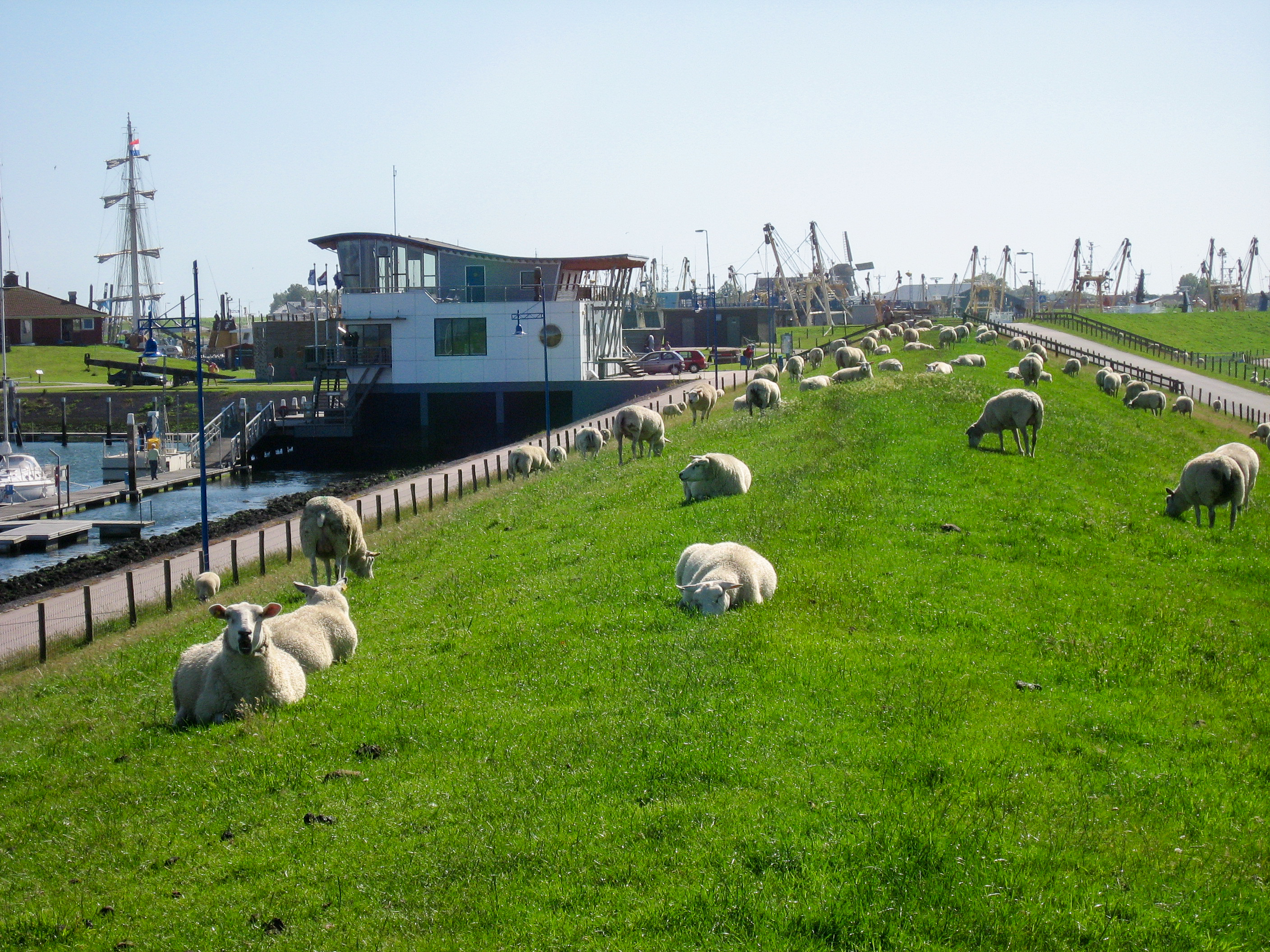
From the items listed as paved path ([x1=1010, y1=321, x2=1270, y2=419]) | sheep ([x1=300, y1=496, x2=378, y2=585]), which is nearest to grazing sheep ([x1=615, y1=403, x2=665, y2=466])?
sheep ([x1=300, y1=496, x2=378, y2=585])

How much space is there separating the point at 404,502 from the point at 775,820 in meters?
31.2

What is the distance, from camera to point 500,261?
7225 cm

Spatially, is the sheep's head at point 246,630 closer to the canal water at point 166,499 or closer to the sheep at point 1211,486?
the sheep at point 1211,486

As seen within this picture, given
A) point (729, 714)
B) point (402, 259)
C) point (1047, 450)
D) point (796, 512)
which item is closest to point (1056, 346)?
point (402, 259)

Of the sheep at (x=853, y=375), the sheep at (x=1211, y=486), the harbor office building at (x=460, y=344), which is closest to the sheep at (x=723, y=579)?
the sheep at (x=1211, y=486)

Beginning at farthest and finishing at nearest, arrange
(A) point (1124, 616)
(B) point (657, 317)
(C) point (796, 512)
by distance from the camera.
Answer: (B) point (657, 317) < (C) point (796, 512) < (A) point (1124, 616)

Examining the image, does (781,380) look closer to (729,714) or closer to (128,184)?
(729,714)

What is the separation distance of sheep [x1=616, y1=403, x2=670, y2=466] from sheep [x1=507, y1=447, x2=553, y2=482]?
597cm

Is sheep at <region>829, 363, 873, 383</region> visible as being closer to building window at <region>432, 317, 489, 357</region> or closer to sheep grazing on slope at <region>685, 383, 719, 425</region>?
sheep grazing on slope at <region>685, 383, 719, 425</region>

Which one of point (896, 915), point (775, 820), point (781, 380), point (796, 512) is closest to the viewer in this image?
point (896, 915)

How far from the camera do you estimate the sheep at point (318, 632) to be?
14.3 meters

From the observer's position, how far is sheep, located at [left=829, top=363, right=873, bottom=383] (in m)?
45.0

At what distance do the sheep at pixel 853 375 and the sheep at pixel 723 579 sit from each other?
99.6ft

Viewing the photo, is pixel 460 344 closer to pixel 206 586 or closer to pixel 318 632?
pixel 206 586
